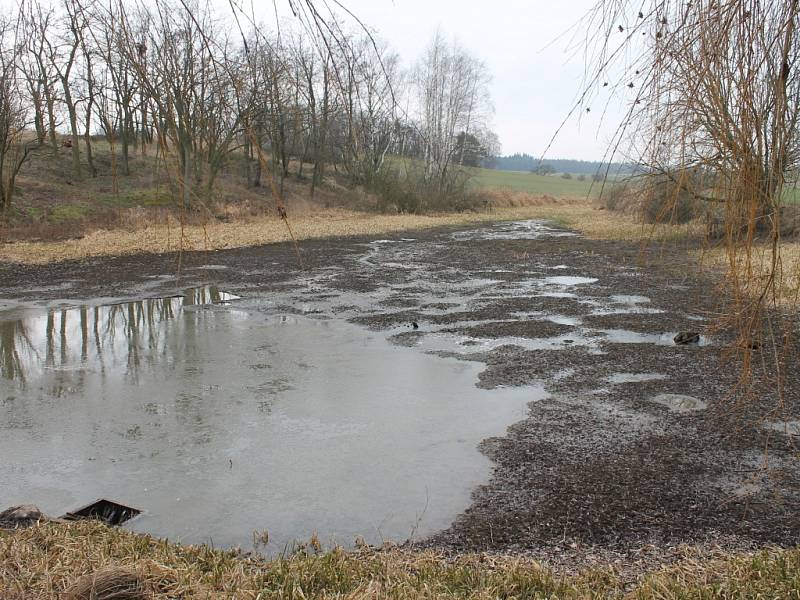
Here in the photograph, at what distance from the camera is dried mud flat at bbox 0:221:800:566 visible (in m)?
4.29

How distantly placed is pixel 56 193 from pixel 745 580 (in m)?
30.0

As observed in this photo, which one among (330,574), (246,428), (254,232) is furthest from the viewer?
(254,232)

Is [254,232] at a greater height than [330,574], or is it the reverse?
[254,232]

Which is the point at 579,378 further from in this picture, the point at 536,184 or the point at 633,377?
the point at 536,184

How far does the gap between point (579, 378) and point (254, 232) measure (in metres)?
18.7

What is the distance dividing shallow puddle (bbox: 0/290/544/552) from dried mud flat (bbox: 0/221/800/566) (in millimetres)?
413

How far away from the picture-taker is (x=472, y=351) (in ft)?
29.0

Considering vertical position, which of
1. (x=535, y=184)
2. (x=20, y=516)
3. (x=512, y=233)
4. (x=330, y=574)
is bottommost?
(x=20, y=516)

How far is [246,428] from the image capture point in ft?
19.9

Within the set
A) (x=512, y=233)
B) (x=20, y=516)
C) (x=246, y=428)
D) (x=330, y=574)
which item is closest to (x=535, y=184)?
(x=512, y=233)

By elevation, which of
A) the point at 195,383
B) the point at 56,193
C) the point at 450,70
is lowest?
the point at 195,383

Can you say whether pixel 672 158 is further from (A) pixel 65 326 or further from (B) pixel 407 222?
(B) pixel 407 222

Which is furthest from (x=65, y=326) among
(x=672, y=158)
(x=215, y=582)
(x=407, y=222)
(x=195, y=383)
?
(x=407, y=222)

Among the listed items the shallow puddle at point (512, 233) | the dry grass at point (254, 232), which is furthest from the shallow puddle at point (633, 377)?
the shallow puddle at point (512, 233)
